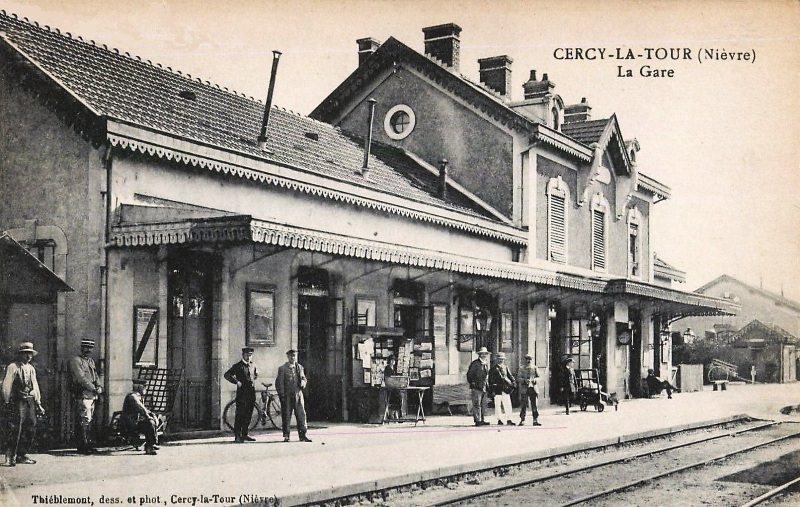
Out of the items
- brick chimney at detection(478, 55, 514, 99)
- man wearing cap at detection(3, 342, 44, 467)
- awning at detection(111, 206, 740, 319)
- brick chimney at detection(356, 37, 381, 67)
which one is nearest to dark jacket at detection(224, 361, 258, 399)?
awning at detection(111, 206, 740, 319)

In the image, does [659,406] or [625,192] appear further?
[625,192]

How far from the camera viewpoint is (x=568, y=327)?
1019 inches

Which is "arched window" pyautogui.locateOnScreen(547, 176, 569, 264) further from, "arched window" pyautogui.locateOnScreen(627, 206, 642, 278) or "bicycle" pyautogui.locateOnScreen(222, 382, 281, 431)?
"bicycle" pyautogui.locateOnScreen(222, 382, 281, 431)

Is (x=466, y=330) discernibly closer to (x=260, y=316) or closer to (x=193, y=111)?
(x=260, y=316)

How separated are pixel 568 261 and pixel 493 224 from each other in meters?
4.41

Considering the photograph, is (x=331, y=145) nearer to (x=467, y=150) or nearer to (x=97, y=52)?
(x=467, y=150)

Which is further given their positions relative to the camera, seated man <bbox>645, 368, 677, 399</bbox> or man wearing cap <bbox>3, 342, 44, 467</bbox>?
seated man <bbox>645, 368, 677, 399</bbox>

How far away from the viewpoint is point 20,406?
1114 cm

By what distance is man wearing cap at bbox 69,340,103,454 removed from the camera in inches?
475

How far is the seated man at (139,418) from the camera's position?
12.2 m

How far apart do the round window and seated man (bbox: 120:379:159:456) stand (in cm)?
1461

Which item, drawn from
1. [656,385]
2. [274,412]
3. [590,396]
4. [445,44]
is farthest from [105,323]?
[656,385]

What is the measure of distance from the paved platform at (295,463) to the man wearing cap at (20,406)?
262 mm

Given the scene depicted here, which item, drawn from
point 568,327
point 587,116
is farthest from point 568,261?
point 587,116
